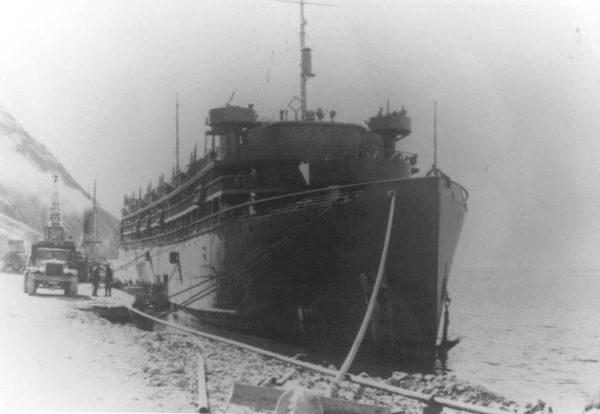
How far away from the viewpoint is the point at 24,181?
40.7ft

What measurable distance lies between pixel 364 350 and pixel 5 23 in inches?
304

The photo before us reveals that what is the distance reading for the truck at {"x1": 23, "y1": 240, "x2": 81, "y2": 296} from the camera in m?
17.8

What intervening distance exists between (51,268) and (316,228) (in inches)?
368

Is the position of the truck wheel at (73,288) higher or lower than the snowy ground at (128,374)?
higher

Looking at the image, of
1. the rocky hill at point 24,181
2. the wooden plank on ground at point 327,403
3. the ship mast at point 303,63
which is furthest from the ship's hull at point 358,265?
the wooden plank on ground at point 327,403

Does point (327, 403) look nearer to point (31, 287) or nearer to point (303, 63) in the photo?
point (303, 63)

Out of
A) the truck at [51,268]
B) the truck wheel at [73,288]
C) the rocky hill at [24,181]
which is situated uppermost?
the rocky hill at [24,181]

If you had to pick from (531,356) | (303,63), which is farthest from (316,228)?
(531,356)

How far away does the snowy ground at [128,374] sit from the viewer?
26.6ft

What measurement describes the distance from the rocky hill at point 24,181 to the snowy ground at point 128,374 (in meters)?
2.43

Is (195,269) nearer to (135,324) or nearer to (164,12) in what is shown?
(135,324)

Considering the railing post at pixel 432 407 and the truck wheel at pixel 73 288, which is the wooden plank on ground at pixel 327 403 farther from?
the truck wheel at pixel 73 288

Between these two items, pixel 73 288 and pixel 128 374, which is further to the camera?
pixel 73 288

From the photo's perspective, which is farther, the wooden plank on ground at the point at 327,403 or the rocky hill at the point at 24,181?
the rocky hill at the point at 24,181
